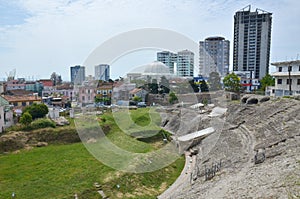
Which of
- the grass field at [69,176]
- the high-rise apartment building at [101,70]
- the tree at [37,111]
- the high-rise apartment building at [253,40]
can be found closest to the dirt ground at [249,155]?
the grass field at [69,176]

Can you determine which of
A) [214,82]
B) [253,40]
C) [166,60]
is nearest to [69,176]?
[166,60]

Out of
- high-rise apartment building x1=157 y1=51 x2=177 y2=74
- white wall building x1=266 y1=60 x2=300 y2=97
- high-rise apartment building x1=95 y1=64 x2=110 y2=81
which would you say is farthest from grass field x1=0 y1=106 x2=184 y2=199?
high-rise apartment building x1=157 y1=51 x2=177 y2=74

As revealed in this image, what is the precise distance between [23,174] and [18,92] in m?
27.2

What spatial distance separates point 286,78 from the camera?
71.0 ft

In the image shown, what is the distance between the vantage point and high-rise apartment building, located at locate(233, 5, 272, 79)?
187 feet

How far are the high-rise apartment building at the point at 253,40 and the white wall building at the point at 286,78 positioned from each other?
38721mm

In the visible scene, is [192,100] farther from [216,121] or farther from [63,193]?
[63,193]

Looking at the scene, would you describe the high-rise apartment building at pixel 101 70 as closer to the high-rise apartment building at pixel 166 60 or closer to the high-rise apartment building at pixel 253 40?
the high-rise apartment building at pixel 166 60

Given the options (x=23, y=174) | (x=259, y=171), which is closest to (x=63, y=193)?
Answer: (x=23, y=174)

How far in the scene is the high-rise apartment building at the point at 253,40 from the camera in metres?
57.0

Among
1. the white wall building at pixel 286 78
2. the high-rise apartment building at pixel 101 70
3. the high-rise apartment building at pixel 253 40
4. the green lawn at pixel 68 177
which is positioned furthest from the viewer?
the high-rise apartment building at pixel 253 40

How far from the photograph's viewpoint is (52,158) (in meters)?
13.0

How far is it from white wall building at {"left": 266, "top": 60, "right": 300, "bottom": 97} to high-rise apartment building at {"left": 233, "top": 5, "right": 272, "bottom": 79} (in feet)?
127

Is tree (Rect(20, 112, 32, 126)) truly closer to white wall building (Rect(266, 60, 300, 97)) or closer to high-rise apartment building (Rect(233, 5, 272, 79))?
white wall building (Rect(266, 60, 300, 97))
